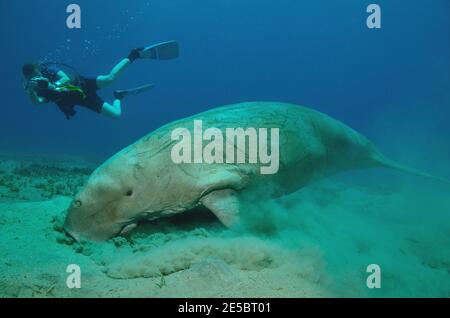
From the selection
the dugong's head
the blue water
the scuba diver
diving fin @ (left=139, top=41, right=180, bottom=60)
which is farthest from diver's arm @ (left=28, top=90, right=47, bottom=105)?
the blue water

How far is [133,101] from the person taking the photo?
11012 centimetres

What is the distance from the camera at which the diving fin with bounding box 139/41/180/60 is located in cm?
1066

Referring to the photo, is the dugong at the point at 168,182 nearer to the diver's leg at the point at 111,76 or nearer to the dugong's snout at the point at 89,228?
the dugong's snout at the point at 89,228

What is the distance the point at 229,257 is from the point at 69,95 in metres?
7.58

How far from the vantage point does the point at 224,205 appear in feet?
13.9

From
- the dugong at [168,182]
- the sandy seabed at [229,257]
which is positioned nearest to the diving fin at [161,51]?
the dugong at [168,182]

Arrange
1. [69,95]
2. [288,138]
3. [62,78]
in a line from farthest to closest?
[62,78] → [69,95] → [288,138]

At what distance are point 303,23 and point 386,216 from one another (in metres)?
80.6

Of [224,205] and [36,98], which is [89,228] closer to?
[224,205]

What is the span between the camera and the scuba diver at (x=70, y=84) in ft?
27.3

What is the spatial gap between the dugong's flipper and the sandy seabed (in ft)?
0.54

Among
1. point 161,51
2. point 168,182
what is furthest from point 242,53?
point 168,182

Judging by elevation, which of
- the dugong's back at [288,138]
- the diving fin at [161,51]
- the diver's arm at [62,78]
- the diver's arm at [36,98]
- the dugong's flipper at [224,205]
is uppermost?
the diving fin at [161,51]

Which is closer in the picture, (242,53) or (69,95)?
(69,95)
